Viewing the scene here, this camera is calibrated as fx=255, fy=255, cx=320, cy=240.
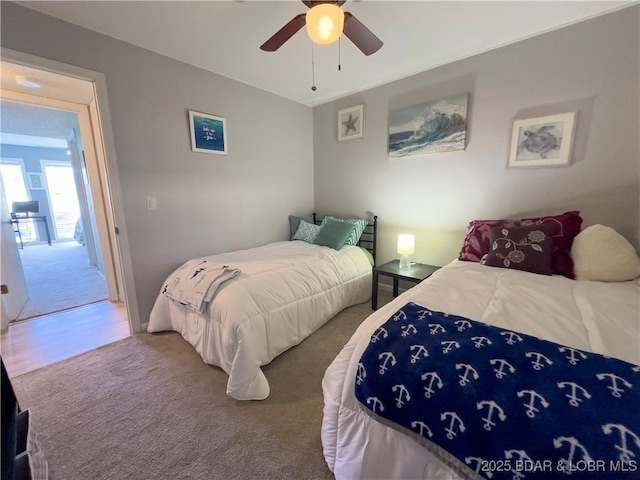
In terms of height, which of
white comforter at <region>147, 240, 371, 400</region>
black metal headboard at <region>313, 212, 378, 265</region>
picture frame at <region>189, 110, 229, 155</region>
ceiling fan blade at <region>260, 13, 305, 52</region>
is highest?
ceiling fan blade at <region>260, 13, 305, 52</region>

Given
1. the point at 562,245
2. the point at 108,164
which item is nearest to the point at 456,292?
the point at 562,245

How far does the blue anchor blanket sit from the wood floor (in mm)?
2538

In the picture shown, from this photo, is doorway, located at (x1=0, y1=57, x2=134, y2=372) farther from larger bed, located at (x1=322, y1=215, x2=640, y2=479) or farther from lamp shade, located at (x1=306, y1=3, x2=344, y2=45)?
larger bed, located at (x1=322, y1=215, x2=640, y2=479)

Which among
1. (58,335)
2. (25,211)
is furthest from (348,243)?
(25,211)

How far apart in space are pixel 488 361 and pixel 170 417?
5.55ft

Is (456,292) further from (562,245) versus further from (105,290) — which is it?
(105,290)

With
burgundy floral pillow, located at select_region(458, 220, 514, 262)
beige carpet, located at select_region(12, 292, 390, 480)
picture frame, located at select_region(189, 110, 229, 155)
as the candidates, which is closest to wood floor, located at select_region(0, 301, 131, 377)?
beige carpet, located at select_region(12, 292, 390, 480)

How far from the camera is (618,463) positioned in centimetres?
58

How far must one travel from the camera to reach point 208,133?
268 centimetres

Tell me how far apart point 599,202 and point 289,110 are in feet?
10.8

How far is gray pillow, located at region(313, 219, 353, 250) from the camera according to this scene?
9.55 ft

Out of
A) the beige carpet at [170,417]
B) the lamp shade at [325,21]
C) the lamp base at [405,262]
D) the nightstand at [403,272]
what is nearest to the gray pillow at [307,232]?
the nightstand at [403,272]

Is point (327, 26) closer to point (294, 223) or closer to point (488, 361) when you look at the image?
Result: point (488, 361)

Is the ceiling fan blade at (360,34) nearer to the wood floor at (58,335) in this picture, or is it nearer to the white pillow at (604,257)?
the white pillow at (604,257)
